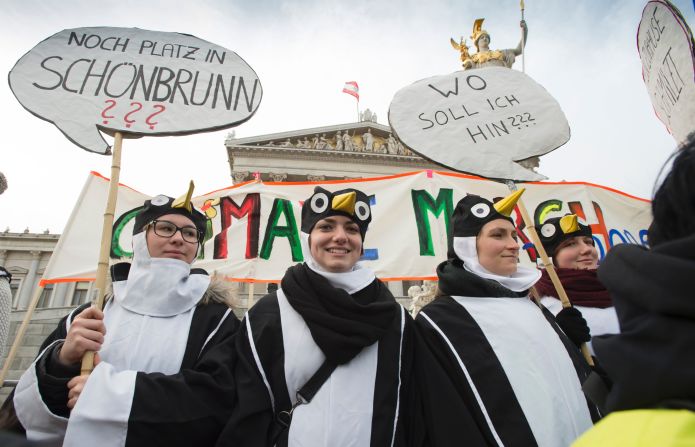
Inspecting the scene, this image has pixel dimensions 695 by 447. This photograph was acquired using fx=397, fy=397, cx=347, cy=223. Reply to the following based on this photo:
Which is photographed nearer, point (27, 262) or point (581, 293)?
point (581, 293)

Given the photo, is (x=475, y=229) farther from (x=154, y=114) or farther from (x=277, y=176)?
(x=277, y=176)

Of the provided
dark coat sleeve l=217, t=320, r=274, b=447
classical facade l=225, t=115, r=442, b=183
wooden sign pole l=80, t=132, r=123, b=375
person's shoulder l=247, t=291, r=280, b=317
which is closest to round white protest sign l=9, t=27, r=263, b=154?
wooden sign pole l=80, t=132, r=123, b=375

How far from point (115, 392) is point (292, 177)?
30.0 m

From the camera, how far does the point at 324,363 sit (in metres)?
1.70

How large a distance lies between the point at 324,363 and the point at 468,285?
2.78 feet

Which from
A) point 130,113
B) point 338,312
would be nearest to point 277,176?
point 130,113

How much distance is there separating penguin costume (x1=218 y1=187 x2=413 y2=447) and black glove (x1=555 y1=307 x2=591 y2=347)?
2.86 feet

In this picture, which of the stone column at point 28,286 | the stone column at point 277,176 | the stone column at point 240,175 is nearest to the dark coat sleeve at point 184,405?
the stone column at point 240,175

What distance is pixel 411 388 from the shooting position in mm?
1843

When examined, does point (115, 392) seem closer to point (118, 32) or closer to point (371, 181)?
point (118, 32)

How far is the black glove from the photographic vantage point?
209 cm

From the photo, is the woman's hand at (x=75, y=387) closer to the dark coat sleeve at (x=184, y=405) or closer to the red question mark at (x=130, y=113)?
the dark coat sleeve at (x=184, y=405)

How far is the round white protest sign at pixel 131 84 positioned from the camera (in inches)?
80.4

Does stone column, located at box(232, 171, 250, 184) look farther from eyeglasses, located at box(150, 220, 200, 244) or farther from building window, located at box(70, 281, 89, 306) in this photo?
eyeglasses, located at box(150, 220, 200, 244)
